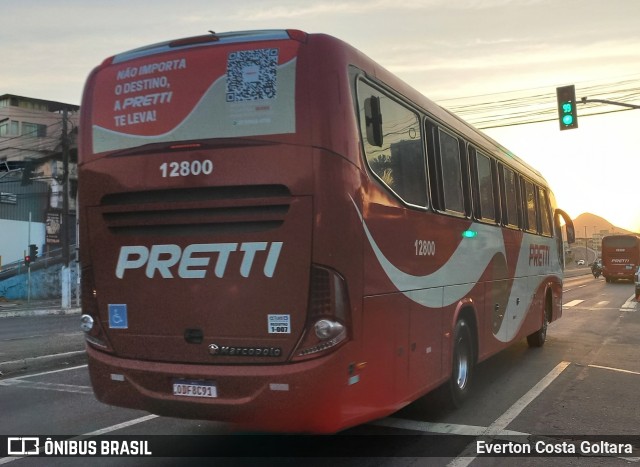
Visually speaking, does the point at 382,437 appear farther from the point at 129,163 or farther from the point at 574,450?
the point at 129,163

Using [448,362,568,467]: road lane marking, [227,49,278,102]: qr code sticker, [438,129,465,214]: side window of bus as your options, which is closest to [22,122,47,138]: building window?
[438,129,465,214]: side window of bus

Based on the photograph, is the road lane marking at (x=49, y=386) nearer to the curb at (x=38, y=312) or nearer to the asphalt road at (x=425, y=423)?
the asphalt road at (x=425, y=423)

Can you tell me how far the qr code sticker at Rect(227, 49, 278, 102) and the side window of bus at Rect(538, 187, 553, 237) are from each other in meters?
8.38

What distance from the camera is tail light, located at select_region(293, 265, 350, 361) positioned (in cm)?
426

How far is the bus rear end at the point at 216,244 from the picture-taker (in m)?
4.30

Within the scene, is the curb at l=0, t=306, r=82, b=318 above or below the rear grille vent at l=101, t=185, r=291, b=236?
below

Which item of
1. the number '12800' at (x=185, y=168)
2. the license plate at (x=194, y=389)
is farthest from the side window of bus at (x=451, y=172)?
the license plate at (x=194, y=389)

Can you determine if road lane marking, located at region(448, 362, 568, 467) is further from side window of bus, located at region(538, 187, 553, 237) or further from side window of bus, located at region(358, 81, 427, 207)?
side window of bus, located at region(538, 187, 553, 237)

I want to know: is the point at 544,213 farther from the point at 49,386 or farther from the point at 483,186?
the point at 49,386

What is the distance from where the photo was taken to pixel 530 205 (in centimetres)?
1062

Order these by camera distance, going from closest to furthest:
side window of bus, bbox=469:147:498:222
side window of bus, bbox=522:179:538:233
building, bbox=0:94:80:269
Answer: side window of bus, bbox=469:147:498:222 → side window of bus, bbox=522:179:538:233 → building, bbox=0:94:80:269

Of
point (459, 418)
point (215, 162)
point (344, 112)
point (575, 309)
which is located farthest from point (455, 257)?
point (575, 309)

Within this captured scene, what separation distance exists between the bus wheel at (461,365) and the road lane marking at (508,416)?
54 cm

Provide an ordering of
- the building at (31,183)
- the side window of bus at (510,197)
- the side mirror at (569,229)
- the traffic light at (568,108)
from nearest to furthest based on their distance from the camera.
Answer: the side window of bus at (510,197)
the side mirror at (569,229)
the traffic light at (568,108)
the building at (31,183)
